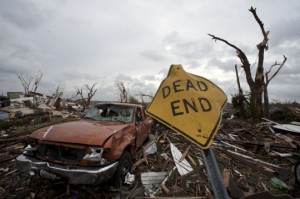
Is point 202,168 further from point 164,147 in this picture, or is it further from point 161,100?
point 161,100

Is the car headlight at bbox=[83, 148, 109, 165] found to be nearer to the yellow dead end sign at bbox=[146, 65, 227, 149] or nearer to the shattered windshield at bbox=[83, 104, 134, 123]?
the shattered windshield at bbox=[83, 104, 134, 123]

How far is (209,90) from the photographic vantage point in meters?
2.17

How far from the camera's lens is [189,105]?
201cm

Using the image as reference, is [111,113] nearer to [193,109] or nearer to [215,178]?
[193,109]

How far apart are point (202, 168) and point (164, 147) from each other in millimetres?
2559

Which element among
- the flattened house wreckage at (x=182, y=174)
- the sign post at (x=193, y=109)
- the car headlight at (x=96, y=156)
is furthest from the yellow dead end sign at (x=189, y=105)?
the car headlight at (x=96, y=156)

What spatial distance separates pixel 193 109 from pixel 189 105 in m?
0.06

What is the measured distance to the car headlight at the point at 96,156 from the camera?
3936 mm

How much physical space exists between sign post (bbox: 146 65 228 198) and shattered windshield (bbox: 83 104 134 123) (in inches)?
149

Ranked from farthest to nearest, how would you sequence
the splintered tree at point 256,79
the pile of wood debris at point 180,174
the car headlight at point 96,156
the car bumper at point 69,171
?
the splintered tree at point 256,79 → the pile of wood debris at point 180,174 → the car headlight at point 96,156 → the car bumper at point 69,171

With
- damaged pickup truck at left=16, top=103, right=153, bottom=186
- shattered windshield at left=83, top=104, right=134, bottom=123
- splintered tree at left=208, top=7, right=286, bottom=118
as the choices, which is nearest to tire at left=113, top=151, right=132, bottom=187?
damaged pickup truck at left=16, top=103, right=153, bottom=186

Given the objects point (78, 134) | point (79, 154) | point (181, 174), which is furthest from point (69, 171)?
point (181, 174)

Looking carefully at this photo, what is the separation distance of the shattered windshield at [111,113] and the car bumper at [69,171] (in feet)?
6.01

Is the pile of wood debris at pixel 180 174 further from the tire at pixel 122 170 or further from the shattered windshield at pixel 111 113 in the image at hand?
the shattered windshield at pixel 111 113
